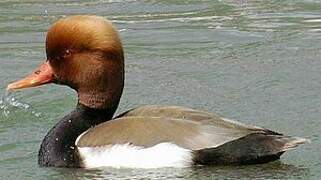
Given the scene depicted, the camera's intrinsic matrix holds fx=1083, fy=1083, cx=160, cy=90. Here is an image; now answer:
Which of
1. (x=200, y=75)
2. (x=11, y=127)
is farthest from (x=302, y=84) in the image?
(x=11, y=127)

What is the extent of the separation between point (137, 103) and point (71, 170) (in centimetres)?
157

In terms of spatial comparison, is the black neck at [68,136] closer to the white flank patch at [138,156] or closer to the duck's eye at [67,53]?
the white flank patch at [138,156]

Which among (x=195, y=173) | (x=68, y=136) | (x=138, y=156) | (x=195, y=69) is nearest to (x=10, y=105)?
(x=68, y=136)

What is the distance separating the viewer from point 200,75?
7391mm

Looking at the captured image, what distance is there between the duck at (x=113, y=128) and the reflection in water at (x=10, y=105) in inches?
38.1

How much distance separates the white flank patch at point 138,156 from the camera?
4.84 metres

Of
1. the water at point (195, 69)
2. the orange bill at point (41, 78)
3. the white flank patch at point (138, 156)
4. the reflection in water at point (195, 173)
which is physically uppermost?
the orange bill at point (41, 78)

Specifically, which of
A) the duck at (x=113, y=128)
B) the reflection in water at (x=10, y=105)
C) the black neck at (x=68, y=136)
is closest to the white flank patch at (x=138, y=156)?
the duck at (x=113, y=128)

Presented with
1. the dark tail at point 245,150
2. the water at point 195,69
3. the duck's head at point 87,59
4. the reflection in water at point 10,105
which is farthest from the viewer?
the reflection in water at point 10,105

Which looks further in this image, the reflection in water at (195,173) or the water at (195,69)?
the water at (195,69)

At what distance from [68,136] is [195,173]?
0.70 m

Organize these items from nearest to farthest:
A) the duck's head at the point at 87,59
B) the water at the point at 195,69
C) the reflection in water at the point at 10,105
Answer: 1. the duck's head at the point at 87,59
2. the water at the point at 195,69
3. the reflection in water at the point at 10,105

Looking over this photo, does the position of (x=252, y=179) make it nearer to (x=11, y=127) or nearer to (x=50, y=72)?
(x=50, y=72)

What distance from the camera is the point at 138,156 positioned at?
4883 millimetres
